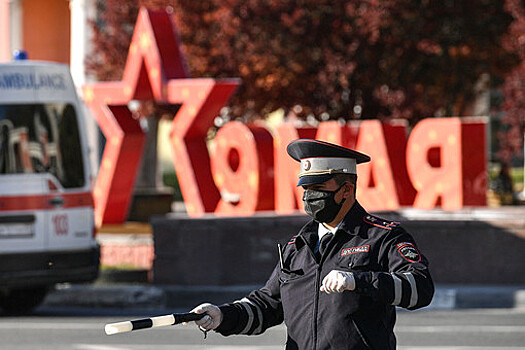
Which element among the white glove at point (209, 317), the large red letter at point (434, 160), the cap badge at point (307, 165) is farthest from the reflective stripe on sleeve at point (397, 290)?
the large red letter at point (434, 160)

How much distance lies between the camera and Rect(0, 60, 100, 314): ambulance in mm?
13945

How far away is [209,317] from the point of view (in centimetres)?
522

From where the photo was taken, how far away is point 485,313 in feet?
47.8

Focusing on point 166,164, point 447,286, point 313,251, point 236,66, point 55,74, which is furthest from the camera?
point 166,164

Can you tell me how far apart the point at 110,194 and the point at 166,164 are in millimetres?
41170

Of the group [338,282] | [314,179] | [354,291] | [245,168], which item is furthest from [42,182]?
[338,282]

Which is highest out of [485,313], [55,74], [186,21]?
[186,21]

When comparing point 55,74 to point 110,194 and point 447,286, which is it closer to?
point 447,286

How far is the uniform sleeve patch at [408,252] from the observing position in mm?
4973

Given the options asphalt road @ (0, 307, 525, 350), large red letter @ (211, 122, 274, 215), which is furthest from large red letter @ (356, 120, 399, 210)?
asphalt road @ (0, 307, 525, 350)

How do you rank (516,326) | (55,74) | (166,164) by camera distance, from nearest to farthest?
1. (516,326)
2. (55,74)
3. (166,164)

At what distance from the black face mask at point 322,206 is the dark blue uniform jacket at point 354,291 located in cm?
7

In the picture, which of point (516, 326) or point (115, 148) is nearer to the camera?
point (516, 326)

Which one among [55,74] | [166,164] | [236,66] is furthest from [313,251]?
[166,164]
